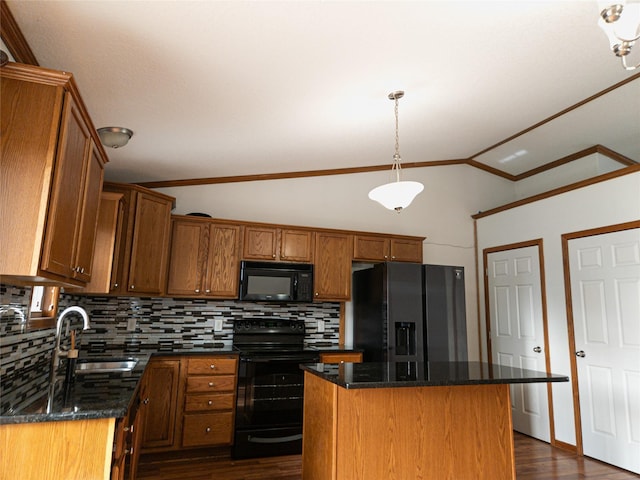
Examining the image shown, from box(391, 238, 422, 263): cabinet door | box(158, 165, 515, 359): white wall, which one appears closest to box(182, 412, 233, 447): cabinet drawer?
box(158, 165, 515, 359): white wall

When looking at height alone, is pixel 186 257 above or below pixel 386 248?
below

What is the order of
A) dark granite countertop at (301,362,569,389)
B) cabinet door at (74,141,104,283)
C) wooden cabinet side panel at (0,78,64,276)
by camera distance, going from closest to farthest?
1. wooden cabinet side panel at (0,78,64,276)
2. cabinet door at (74,141,104,283)
3. dark granite countertop at (301,362,569,389)

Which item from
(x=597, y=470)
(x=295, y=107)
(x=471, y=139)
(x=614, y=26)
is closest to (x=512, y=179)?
(x=471, y=139)

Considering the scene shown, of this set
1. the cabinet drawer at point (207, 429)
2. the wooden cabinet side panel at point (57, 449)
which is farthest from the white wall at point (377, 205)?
the wooden cabinet side panel at point (57, 449)

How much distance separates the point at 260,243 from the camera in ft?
13.4

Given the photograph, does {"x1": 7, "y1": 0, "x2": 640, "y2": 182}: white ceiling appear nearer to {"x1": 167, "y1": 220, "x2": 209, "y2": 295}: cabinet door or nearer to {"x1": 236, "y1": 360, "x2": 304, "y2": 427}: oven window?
{"x1": 167, "y1": 220, "x2": 209, "y2": 295}: cabinet door

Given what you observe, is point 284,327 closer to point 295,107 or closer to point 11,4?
point 295,107

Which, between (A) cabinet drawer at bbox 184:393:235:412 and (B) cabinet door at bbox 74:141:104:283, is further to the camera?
(A) cabinet drawer at bbox 184:393:235:412

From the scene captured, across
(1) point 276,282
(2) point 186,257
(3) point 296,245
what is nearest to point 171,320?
(2) point 186,257

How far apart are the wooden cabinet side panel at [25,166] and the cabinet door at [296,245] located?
275cm

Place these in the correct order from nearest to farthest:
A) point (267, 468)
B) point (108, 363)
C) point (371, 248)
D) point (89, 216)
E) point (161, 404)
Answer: point (89, 216), point (108, 363), point (267, 468), point (161, 404), point (371, 248)

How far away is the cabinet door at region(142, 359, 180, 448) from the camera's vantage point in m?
3.33

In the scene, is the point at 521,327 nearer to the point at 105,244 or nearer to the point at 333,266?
the point at 333,266

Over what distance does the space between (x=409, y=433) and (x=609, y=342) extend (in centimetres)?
236
